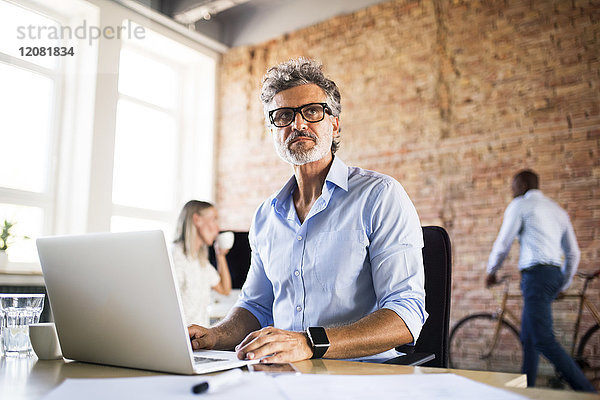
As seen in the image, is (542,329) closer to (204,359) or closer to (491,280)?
(491,280)

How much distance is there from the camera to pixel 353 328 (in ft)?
4.19

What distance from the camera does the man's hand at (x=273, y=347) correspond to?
1051mm

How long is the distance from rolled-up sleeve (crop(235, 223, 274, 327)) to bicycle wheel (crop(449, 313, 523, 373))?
135 inches

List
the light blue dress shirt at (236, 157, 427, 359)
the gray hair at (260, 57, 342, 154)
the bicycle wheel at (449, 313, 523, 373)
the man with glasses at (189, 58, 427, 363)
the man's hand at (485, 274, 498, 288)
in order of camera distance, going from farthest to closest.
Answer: the bicycle wheel at (449, 313, 523, 373), the man's hand at (485, 274, 498, 288), the gray hair at (260, 57, 342, 154), the light blue dress shirt at (236, 157, 427, 359), the man with glasses at (189, 58, 427, 363)

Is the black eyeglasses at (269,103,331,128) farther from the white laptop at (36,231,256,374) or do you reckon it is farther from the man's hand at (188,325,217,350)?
the white laptop at (36,231,256,374)

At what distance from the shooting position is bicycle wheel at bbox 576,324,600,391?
14.2 feet

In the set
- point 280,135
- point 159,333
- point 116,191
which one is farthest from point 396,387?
point 116,191

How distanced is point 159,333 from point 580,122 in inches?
180

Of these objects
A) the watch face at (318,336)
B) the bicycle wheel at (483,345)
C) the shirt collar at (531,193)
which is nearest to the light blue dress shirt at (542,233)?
the shirt collar at (531,193)

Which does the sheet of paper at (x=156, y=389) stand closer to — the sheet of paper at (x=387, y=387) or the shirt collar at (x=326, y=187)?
Answer: the sheet of paper at (x=387, y=387)

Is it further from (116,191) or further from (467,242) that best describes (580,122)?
(116,191)

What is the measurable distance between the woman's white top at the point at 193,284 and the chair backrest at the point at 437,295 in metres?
2.39

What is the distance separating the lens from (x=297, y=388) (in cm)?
80

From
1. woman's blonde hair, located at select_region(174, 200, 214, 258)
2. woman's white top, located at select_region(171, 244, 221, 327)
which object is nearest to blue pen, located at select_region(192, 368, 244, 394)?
woman's white top, located at select_region(171, 244, 221, 327)
